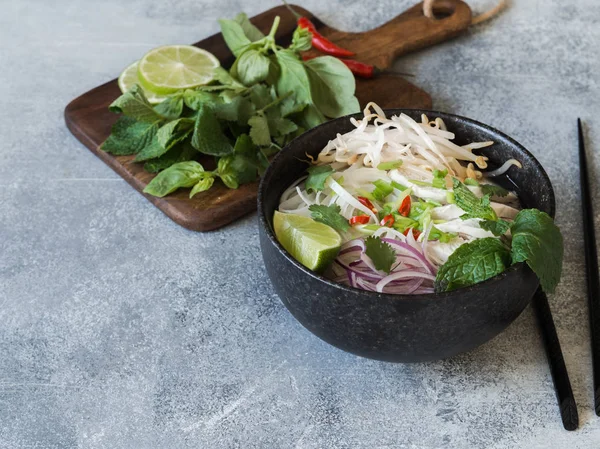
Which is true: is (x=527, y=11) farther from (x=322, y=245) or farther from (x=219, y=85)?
(x=322, y=245)

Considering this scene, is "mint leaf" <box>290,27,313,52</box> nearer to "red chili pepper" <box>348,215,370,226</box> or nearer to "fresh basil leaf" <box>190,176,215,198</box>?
"fresh basil leaf" <box>190,176,215,198</box>

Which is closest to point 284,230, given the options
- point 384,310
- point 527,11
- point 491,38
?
point 384,310

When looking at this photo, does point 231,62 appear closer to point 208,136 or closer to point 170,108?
point 170,108

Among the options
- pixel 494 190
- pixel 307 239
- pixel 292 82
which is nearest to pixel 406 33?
pixel 292 82

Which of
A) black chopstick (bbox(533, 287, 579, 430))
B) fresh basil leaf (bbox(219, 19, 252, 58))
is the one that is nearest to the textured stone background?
black chopstick (bbox(533, 287, 579, 430))

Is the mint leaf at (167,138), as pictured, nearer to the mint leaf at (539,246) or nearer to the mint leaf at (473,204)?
the mint leaf at (473,204)

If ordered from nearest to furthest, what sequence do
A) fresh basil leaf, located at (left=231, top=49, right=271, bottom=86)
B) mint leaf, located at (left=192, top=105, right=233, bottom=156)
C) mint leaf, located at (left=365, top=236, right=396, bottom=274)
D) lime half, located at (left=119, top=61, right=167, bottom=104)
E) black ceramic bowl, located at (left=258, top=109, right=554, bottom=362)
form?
black ceramic bowl, located at (left=258, top=109, right=554, bottom=362), mint leaf, located at (left=365, top=236, right=396, bottom=274), mint leaf, located at (left=192, top=105, right=233, bottom=156), fresh basil leaf, located at (left=231, top=49, right=271, bottom=86), lime half, located at (left=119, top=61, right=167, bottom=104)
